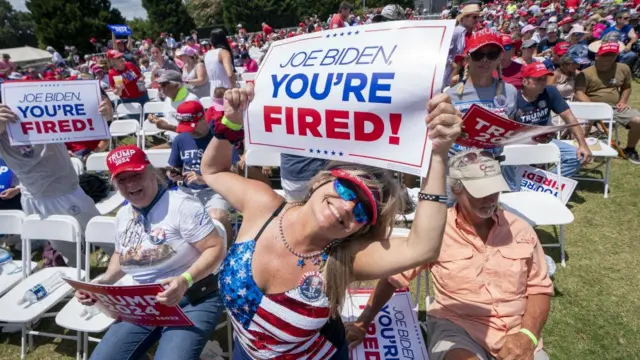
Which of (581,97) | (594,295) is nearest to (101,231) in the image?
(594,295)

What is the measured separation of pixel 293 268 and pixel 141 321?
1310 mm

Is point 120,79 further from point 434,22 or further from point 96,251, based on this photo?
point 434,22

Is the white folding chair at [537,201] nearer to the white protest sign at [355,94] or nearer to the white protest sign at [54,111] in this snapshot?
the white protest sign at [355,94]

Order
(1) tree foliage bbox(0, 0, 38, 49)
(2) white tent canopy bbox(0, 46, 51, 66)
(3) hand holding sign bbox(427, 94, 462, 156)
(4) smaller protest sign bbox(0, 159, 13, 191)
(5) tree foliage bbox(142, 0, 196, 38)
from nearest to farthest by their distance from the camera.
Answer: (3) hand holding sign bbox(427, 94, 462, 156) < (4) smaller protest sign bbox(0, 159, 13, 191) < (2) white tent canopy bbox(0, 46, 51, 66) < (5) tree foliage bbox(142, 0, 196, 38) < (1) tree foliage bbox(0, 0, 38, 49)

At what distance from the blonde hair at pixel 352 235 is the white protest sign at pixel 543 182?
11.5ft

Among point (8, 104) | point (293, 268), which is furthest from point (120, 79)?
point (293, 268)

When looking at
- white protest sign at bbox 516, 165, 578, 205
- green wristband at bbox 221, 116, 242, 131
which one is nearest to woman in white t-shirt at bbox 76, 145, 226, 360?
green wristband at bbox 221, 116, 242, 131

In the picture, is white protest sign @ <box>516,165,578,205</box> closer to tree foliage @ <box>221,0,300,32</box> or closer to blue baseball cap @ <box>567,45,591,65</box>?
blue baseball cap @ <box>567,45,591,65</box>

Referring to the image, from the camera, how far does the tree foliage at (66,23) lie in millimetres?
35925

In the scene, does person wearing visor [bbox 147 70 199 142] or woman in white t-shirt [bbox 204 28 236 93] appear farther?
woman in white t-shirt [bbox 204 28 236 93]

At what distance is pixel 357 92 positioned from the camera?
1487 mm

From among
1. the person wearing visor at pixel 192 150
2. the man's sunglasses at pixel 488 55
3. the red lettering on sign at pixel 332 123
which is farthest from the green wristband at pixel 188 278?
the man's sunglasses at pixel 488 55

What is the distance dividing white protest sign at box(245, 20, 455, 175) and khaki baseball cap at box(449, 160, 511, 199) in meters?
1.00

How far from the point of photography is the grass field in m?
3.01
